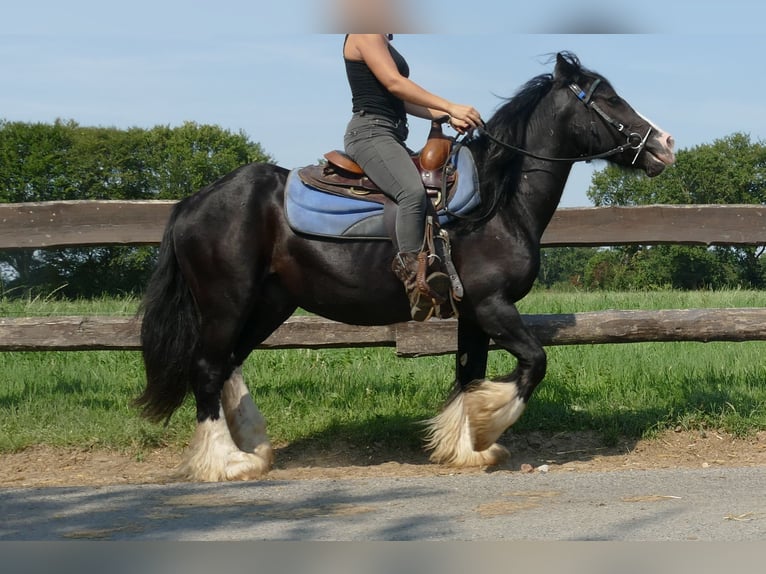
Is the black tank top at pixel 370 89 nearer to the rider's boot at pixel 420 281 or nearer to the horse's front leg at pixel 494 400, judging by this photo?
→ the rider's boot at pixel 420 281

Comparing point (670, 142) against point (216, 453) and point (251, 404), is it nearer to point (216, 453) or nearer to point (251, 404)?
point (251, 404)

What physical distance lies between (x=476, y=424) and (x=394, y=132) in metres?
1.94

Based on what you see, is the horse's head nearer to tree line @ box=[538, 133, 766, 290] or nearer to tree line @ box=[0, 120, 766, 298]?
tree line @ box=[538, 133, 766, 290]

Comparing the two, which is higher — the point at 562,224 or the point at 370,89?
the point at 370,89

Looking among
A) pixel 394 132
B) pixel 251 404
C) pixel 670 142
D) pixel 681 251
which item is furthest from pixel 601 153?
pixel 681 251

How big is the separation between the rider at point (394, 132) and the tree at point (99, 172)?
13.3 metres

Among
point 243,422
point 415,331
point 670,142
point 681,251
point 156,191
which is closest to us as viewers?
point 670,142

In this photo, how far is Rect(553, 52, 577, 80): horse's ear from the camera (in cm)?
645

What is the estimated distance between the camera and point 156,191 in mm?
29875

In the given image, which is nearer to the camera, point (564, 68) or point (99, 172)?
point (564, 68)

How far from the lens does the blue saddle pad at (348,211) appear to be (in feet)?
20.1

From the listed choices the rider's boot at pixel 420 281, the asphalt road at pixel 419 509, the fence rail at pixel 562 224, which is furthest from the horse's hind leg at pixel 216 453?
the fence rail at pixel 562 224

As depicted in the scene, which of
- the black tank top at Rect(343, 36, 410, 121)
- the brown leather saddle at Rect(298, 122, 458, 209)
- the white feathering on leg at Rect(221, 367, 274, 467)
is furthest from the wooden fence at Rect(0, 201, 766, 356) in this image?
the black tank top at Rect(343, 36, 410, 121)

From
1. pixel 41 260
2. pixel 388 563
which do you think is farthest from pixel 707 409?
pixel 41 260
